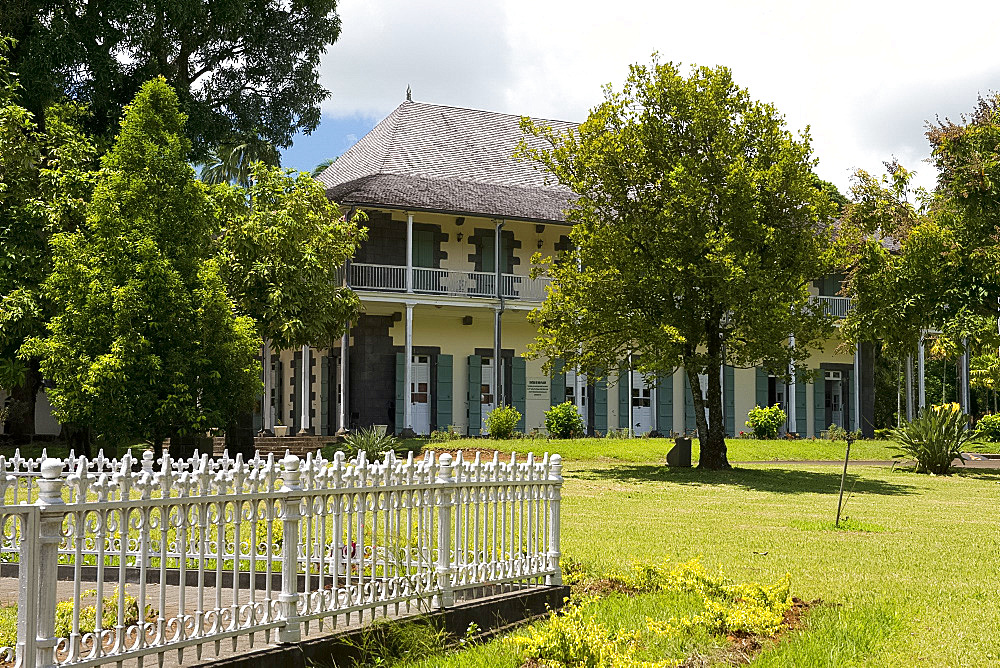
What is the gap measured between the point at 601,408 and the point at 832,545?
845 inches

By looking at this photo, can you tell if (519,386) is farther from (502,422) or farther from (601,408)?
(502,422)

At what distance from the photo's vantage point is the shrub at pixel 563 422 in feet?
92.3

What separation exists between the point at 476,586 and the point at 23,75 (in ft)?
67.1

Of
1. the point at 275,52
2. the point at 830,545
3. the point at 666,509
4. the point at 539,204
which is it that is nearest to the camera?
the point at 830,545

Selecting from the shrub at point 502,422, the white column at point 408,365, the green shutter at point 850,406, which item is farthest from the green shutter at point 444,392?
the green shutter at point 850,406

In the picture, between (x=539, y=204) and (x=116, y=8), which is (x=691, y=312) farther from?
(x=116, y=8)

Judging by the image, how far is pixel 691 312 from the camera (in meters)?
22.1

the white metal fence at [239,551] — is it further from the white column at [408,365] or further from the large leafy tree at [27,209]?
the white column at [408,365]

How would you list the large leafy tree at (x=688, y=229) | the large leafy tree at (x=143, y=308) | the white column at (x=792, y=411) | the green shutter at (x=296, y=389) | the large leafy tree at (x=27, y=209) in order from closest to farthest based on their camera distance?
the large leafy tree at (x=143, y=308) < the large leafy tree at (x=27, y=209) < the large leafy tree at (x=688, y=229) < the green shutter at (x=296, y=389) < the white column at (x=792, y=411)

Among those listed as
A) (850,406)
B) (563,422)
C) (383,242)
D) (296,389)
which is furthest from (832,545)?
(850,406)

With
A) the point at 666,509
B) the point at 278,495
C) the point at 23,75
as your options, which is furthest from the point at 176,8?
the point at 278,495

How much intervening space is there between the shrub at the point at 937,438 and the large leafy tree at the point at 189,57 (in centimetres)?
1688

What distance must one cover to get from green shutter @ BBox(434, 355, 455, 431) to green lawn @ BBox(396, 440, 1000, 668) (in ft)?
31.0

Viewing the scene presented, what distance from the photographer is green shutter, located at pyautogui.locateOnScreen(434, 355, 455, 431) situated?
30453mm
